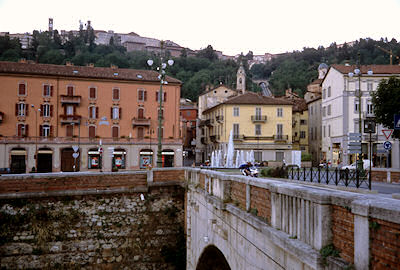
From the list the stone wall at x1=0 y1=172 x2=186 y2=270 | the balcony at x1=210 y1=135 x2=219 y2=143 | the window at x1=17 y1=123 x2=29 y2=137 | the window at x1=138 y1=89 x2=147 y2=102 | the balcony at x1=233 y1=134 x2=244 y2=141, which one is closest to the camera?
the stone wall at x1=0 y1=172 x2=186 y2=270

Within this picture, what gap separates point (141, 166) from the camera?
4962 centimetres

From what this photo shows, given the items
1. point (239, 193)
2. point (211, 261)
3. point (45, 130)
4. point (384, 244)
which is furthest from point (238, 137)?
point (384, 244)

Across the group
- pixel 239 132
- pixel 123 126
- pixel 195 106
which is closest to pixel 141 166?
pixel 123 126

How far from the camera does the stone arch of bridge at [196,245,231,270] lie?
527 inches

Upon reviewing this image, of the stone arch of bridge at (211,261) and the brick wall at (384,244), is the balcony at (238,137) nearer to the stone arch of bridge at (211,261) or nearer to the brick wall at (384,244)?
the stone arch of bridge at (211,261)

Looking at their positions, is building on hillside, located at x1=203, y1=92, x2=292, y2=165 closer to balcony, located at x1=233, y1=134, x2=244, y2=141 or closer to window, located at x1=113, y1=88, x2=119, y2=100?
balcony, located at x1=233, y1=134, x2=244, y2=141

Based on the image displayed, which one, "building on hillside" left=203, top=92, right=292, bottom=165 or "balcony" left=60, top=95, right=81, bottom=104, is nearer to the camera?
"balcony" left=60, top=95, right=81, bottom=104

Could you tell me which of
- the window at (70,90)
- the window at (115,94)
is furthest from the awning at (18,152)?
the window at (115,94)

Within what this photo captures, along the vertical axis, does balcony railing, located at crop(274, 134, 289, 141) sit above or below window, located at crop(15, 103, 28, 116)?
below

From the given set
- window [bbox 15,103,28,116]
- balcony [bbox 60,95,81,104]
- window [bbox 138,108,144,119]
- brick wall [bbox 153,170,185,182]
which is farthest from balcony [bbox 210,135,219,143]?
brick wall [bbox 153,170,185,182]

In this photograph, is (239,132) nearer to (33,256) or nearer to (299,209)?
(33,256)

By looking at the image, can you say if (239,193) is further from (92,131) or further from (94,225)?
(92,131)

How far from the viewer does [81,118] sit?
159ft

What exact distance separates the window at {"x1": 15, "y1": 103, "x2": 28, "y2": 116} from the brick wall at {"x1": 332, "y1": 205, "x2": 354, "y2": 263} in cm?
4819
